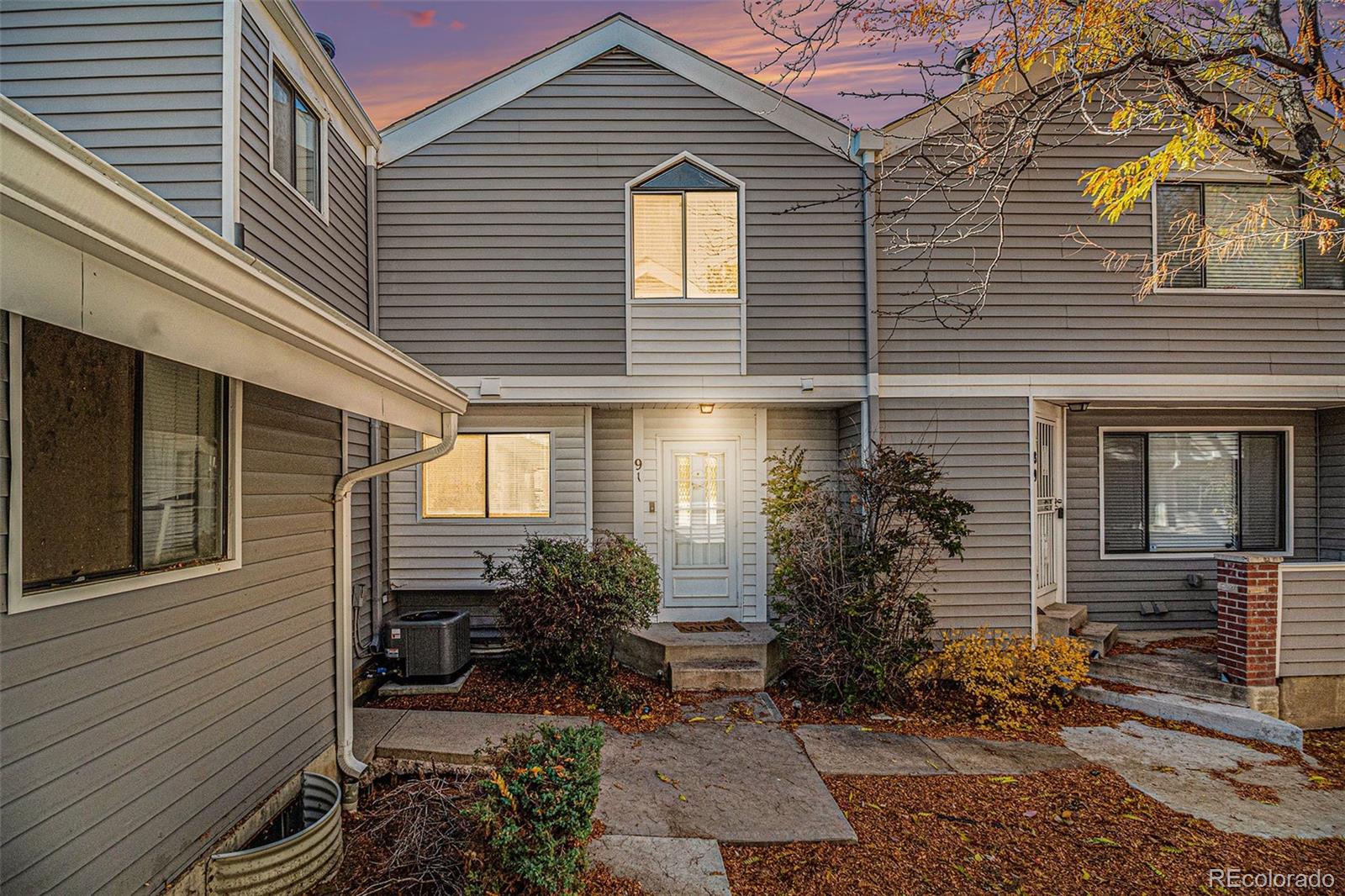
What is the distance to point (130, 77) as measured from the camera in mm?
4332

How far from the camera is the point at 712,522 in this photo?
7887 mm

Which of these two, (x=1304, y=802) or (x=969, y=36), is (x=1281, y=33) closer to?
(x=969, y=36)

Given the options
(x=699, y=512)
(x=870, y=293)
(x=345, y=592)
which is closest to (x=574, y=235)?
(x=870, y=293)

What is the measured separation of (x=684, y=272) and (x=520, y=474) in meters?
2.88

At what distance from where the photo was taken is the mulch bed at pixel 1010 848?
11.7 feet

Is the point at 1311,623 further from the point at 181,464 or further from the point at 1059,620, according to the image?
the point at 181,464

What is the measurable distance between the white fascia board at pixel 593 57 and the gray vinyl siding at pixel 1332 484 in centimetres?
664

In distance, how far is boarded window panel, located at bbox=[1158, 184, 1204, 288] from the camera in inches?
289

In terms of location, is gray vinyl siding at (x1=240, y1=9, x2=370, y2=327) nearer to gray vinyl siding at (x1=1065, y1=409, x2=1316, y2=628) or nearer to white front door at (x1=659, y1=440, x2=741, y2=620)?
white front door at (x1=659, y1=440, x2=741, y2=620)

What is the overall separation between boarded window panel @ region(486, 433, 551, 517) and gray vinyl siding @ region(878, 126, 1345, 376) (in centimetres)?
388

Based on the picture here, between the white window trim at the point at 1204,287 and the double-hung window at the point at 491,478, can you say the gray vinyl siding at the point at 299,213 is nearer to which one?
the double-hung window at the point at 491,478

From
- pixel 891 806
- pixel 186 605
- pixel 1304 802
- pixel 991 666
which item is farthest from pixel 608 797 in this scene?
Answer: pixel 1304 802

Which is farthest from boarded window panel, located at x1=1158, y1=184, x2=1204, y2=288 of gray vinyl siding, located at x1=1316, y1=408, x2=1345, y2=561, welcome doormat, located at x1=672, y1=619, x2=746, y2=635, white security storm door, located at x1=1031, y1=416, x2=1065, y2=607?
welcome doormat, located at x1=672, y1=619, x2=746, y2=635

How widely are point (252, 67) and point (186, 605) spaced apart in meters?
3.72
